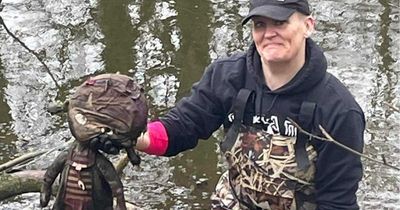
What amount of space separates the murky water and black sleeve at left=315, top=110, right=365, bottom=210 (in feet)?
7.86

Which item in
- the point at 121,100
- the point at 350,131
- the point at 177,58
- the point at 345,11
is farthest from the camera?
the point at 345,11

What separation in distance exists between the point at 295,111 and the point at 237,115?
0.74 ft

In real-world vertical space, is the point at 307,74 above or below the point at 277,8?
below

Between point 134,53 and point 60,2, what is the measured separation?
1.87 metres

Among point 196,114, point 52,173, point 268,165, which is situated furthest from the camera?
point 196,114

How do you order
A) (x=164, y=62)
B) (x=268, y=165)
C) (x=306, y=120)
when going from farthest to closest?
(x=164, y=62)
(x=268, y=165)
(x=306, y=120)

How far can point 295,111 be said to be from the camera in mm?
3297

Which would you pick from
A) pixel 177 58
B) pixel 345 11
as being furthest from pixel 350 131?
pixel 345 11

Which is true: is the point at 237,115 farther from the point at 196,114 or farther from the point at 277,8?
the point at 277,8

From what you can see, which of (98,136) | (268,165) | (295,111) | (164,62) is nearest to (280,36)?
(295,111)

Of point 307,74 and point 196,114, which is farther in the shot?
point 196,114

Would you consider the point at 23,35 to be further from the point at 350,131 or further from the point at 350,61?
the point at 350,131

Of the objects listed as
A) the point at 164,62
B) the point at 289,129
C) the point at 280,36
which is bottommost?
the point at 164,62

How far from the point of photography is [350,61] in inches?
315
